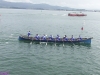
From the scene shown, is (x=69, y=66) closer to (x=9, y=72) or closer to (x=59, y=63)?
(x=59, y=63)

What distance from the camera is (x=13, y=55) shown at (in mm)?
36875

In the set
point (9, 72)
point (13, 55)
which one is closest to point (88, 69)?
point (9, 72)

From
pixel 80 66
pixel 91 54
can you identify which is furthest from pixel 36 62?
pixel 91 54

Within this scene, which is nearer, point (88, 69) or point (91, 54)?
point (88, 69)

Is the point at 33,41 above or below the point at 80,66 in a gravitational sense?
above

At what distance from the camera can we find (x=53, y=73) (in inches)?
1123

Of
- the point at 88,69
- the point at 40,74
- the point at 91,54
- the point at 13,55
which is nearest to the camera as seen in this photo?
the point at 40,74

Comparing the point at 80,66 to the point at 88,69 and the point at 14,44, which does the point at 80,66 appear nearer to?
the point at 88,69

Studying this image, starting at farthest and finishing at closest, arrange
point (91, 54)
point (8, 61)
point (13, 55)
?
point (91, 54), point (13, 55), point (8, 61)

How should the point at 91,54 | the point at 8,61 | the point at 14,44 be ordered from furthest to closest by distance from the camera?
the point at 14,44
the point at 91,54
the point at 8,61

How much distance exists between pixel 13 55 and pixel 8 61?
405 cm

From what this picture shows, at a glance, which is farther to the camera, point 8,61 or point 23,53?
point 23,53

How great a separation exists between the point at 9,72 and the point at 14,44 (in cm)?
1831

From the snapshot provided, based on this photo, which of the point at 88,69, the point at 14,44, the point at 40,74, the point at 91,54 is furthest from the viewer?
the point at 14,44
